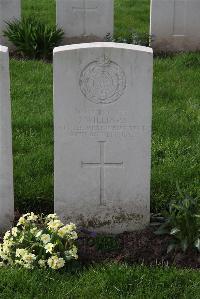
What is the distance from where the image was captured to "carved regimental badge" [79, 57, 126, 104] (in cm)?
497

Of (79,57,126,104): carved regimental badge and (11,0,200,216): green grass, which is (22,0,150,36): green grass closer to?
(11,0,200,216): green grass

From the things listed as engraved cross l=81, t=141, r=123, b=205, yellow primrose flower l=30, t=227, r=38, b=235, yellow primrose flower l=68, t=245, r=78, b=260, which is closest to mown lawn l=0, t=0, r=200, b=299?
yellow primrose flower l=68, t=245, r=78, b=260

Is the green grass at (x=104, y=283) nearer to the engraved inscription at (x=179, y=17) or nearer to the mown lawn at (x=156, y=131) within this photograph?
the mown lawn at (x=156, y=131)

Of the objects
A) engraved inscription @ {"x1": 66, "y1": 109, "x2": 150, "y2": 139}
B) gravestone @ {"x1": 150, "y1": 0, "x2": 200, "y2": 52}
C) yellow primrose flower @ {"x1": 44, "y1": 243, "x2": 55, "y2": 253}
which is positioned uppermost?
gravestone @ {"x1": 150, "y1": 0, "x2": 200, "y2": 52}

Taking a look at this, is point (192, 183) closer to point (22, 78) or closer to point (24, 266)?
point (24, 266)

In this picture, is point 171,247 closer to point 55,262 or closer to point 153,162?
point 55,262

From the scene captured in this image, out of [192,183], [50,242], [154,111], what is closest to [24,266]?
[50,242]

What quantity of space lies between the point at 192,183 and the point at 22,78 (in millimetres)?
3514

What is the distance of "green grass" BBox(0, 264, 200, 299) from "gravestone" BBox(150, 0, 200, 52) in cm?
638

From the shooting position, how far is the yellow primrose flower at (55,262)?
4589mm

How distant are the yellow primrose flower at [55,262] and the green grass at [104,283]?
0.21 feet

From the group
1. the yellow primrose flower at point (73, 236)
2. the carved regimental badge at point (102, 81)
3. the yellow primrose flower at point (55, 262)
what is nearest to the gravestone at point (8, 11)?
the carved regimental badge at point (102, 81)

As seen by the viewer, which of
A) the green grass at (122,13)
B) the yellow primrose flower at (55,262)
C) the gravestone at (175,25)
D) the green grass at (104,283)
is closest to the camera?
the green grass at (104,283)

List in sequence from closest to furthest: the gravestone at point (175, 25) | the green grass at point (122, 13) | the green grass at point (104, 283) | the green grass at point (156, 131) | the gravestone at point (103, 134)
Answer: the green grass at point (104, 283) < the gravestone at point (103, 134) < the green grass at point (156, 131) < the gravestone at point (175, 25) < the green grass at point (122, 13)
